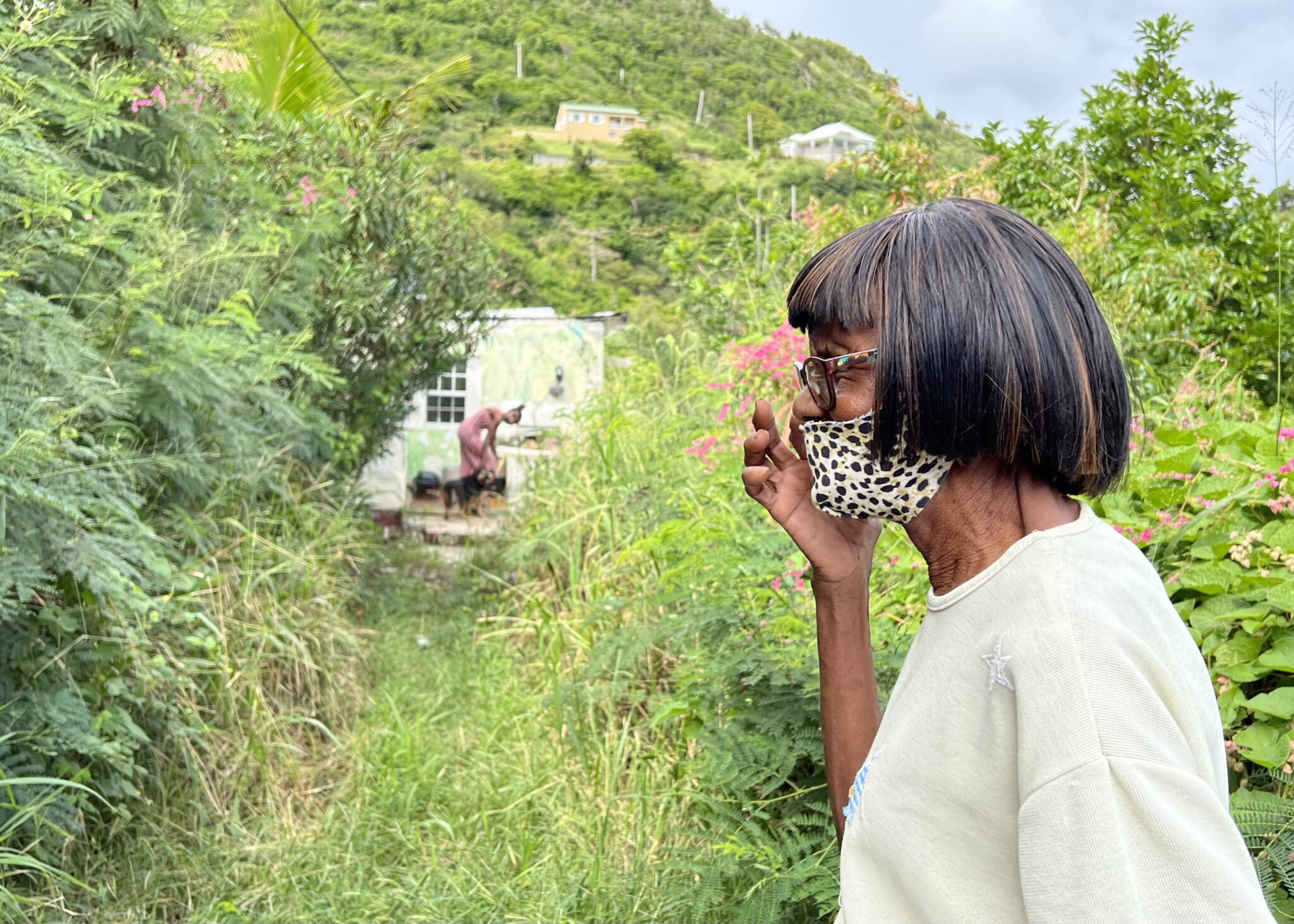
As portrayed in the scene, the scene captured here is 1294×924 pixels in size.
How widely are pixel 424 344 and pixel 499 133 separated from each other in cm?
3517

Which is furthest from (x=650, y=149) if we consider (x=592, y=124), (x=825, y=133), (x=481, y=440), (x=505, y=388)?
(x=481, y=440)

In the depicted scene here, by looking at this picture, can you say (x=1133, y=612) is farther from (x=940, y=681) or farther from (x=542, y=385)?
(x=542, y=385)

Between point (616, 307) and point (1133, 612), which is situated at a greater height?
point (616, 307)

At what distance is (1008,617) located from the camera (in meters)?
0.98

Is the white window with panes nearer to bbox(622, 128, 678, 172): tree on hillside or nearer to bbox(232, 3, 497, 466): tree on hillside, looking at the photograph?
→ bbox(232, 3, 497, 466): tree on hillside

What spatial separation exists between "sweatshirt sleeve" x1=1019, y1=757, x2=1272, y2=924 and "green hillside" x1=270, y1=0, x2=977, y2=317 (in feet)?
96.4

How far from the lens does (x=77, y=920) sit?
3311 mm

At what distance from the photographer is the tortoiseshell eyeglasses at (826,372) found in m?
1.17

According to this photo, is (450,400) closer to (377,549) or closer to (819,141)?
(377,549)

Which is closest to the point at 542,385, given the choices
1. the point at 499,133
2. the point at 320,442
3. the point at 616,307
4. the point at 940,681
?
the point at 320,442

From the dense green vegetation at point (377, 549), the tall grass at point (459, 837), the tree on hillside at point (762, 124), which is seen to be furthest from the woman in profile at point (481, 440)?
the tree on hillside at point (762, 124)

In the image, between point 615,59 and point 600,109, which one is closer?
point 600,109

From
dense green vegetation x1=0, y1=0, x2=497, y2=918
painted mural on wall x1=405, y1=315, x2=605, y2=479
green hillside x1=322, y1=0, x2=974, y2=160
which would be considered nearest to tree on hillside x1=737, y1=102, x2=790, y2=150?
green hillside x1=322, y1=0, x2=974, y2=160

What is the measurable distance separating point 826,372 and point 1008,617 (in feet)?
1.22
